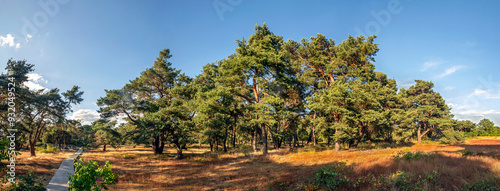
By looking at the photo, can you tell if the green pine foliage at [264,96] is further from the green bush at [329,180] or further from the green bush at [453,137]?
the green bush at [453,137]

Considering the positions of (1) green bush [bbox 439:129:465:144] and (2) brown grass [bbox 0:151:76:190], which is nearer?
(2) brown grass [bbox 0:151:76:190]

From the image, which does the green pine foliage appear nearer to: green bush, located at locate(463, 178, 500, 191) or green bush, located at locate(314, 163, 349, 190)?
green bush, located at locate(314, 163, 349, 190)

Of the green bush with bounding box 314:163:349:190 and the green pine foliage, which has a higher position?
the green pine foliage

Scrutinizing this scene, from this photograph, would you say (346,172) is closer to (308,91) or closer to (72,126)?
(308,91)

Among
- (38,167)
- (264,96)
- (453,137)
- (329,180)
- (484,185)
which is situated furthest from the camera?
(453,137)

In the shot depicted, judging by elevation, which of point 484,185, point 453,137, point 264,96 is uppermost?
point 264,96

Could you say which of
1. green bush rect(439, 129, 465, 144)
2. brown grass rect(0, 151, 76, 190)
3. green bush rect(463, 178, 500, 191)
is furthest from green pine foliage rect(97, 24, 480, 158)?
green bush rect(439, 129, 465, 144)

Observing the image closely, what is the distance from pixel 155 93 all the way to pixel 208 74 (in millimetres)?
9349

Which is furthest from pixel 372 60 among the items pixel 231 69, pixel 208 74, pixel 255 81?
pixel 208 74

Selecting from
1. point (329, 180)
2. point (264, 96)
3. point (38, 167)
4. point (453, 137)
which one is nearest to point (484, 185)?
point (329, 180)

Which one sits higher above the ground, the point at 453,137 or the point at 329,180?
the point at 329,180

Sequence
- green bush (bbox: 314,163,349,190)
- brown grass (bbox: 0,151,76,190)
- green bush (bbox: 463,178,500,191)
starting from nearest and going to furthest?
green bush (bbox: 463,178,500,191) < green bush (bbox: 314,163,349,190) < brown grass (bbox: 0,151,76,190)

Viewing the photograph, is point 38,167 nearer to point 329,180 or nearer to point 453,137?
point 329,180

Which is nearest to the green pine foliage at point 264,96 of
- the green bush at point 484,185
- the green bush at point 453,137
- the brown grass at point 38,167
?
the brown grass at point 38,167
